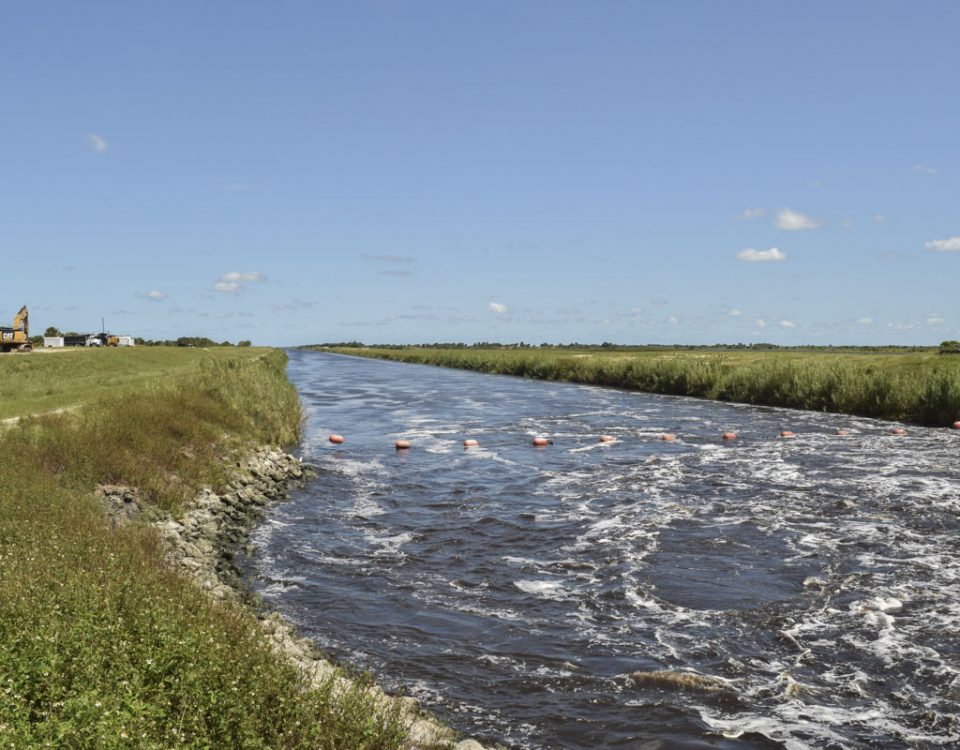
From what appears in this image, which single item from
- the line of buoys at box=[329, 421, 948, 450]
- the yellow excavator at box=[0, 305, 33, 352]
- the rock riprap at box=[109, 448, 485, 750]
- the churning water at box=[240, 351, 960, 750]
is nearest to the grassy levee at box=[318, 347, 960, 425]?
the line of buoys at box=[329, 421, 948, 450]

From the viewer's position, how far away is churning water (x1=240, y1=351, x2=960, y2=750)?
356 inches

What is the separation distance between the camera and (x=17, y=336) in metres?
69.4

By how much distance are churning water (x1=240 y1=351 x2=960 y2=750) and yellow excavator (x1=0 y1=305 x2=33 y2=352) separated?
180ft

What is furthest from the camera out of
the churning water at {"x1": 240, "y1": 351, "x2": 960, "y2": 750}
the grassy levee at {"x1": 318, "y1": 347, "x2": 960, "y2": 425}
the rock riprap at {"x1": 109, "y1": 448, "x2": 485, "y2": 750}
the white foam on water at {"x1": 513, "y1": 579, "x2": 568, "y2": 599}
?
the grassy levee at {"x1": 318, "y1": 347, "x2": 960, "y2": 425}

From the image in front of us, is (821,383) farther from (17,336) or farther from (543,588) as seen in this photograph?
(17,336)

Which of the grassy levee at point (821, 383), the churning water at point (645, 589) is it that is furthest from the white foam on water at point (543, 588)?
the grassy levee at point (821, 383)

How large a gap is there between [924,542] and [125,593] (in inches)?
627

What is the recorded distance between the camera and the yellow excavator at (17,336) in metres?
67.6

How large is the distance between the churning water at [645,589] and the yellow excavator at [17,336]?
5473 centimetres

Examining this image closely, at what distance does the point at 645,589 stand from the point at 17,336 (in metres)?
73.3

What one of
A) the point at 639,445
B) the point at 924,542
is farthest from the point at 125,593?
the point at 639,445

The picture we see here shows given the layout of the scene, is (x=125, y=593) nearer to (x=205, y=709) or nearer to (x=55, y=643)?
(x=55, y=643)

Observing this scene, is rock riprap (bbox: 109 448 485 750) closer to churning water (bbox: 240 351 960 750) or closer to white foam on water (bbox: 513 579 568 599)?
churning water (bbox: 240 351 960 750)

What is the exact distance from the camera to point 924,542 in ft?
52.8
